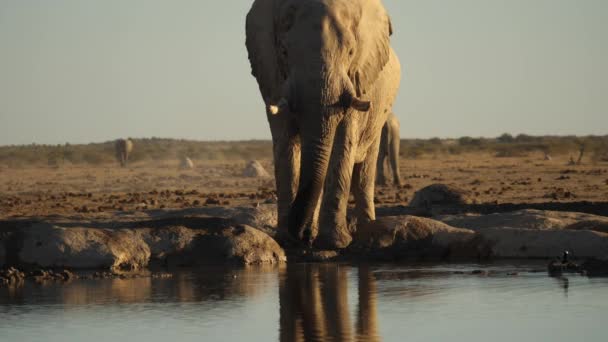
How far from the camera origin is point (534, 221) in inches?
827

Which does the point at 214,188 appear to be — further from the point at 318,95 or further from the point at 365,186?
the point at 318,95

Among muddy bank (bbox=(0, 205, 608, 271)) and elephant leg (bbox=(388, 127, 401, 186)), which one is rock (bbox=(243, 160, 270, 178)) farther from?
muddy bank (bbox=(0, 205, 608, 271))

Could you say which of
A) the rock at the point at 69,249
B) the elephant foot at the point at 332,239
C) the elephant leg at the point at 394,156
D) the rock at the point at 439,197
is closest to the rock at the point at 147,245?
the rock at the point at 69,249

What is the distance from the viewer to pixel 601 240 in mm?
18703

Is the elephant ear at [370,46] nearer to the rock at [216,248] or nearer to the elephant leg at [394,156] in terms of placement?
the rock at [216,248]

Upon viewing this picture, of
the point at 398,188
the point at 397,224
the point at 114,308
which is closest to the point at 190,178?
the point at 398,188

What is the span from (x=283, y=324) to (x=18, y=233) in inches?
244

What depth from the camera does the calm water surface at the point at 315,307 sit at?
1264 cm

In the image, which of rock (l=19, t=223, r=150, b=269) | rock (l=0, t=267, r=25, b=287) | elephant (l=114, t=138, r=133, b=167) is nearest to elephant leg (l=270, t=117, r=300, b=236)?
rock (l=19, t=223, r=150, b=269)

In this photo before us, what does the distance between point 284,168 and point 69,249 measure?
374 centimetres

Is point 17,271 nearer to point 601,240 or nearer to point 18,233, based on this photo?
point 18,233

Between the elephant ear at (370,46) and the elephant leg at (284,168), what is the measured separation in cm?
141

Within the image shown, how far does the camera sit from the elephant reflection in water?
1255 centimetres

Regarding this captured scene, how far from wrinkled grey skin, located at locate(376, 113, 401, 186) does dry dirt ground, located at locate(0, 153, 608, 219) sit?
2.56 feet
